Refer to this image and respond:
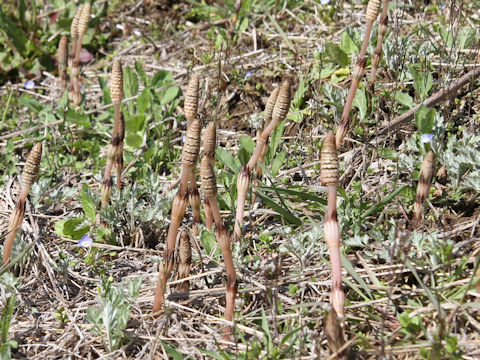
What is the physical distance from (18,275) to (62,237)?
0.31 meters

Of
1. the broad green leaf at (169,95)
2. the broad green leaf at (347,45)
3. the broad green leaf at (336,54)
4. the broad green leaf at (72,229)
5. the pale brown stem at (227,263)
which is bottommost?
the pale brown stem at (227,263)

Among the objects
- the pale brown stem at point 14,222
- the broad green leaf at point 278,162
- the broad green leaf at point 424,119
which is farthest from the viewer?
the broad green leaf at point 278,162

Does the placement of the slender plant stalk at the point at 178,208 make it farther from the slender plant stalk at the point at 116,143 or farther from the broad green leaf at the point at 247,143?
the broad green leaf at the point at 247,143

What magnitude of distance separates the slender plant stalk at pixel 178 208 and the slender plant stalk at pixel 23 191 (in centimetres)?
69

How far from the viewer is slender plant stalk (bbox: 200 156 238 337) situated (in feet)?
7.10

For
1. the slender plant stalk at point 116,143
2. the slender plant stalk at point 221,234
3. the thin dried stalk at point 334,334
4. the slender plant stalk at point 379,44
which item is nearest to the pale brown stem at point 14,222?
the slender plant stalk at point 116,143

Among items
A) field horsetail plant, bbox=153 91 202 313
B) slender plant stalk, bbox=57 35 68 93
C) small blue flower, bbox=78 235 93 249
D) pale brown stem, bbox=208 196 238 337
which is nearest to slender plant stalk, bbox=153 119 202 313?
field horsetail plant, bbox=153 91 202 313

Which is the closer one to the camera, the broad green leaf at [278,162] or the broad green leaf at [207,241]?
the broad green leaf at [207,241]

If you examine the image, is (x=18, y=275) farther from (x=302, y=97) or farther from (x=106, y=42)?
(x=106, y=42)

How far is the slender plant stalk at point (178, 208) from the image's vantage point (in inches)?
87.4

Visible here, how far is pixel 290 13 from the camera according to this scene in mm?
4715

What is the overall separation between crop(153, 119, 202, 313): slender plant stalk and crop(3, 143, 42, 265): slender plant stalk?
2.28ft

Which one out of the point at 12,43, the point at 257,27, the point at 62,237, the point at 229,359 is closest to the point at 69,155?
the point at 62,237

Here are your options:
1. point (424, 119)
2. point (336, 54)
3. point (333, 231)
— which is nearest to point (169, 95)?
point (336, 54)
